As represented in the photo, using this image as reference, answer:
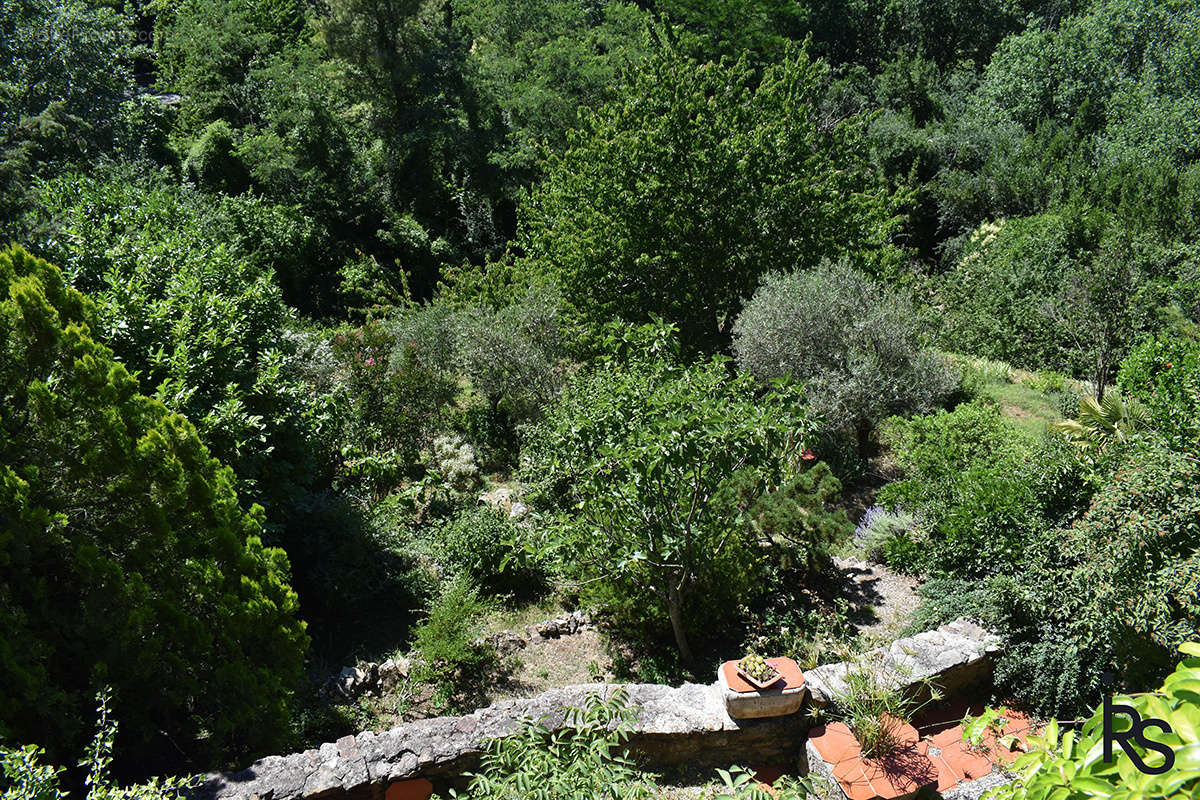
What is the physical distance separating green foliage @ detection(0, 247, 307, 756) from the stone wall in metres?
0.61

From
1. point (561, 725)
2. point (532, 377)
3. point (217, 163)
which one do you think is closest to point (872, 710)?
point (561, 725)

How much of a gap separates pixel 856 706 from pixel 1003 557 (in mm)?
2448

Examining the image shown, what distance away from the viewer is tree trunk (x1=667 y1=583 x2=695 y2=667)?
6.58 metres

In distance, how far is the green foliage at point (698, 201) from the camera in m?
11.5

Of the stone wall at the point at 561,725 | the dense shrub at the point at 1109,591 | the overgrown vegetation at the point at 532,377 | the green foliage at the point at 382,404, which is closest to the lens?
the stone wall at the point at 561,725

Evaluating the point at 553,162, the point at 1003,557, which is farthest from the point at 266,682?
the point at 553,162

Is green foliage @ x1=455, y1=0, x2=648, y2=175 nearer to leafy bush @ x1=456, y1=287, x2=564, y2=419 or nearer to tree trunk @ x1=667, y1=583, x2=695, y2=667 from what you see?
leafy bush @ x1=456, y1=287, x2=564, y2=419

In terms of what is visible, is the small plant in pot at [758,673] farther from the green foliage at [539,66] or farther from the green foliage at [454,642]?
the green foliage at [539,66]

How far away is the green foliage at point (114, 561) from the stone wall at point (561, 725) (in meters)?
0.61

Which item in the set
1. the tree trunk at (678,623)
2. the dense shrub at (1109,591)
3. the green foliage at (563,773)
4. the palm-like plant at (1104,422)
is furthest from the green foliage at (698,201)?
the green foliage at (563,773)

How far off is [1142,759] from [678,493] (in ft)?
16.8

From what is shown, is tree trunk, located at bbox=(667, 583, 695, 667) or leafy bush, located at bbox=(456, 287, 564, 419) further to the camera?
leafy bush, located at bbox=(456, 287, 564, 419)

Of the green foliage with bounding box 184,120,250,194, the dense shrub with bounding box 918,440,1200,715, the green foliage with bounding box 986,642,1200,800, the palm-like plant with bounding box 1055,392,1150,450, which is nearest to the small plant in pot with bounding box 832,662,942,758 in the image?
the dense shrub with bounding box 918,440,1200,715

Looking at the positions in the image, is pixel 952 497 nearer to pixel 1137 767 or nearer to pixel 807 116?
pixel 1137 767
